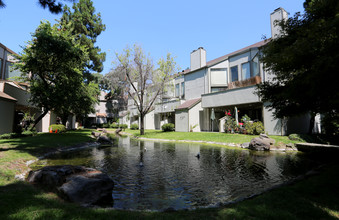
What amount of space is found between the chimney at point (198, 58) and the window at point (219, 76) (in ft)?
14.2

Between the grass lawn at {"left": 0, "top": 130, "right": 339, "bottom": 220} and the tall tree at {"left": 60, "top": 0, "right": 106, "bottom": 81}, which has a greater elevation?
the tall tree at {"left": 60, "top": 0, "right": 106, "bottom": 81}

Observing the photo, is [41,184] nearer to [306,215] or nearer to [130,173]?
[130,173]

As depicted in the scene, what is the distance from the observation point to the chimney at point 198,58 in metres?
32.0

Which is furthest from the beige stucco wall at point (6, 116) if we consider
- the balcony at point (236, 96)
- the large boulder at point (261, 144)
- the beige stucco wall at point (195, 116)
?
the large boulder at point (261, 144)

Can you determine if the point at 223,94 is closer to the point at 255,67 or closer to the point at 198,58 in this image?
the point at 255,67

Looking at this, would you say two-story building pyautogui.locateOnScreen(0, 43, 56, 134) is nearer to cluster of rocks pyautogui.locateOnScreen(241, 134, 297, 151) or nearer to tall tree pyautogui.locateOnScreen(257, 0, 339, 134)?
tall tree pyautogui.locateOnScreen(257, 0, 339, 134)

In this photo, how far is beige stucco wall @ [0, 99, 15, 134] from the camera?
17.1 meters

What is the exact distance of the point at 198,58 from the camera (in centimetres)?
3231

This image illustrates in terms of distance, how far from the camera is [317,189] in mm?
5156

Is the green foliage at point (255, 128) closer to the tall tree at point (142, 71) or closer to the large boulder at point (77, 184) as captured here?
the tall tree at point (142, 71)

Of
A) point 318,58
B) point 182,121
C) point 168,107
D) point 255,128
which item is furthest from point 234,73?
point 318,58

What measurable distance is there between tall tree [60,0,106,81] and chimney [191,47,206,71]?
1965 centimetres

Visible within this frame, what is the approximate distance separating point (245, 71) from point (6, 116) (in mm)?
28963

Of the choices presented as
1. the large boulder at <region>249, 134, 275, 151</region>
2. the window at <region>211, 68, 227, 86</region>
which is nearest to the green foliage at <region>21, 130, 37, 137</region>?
the large boulder at <region>249, 134, 275, 151</region>
